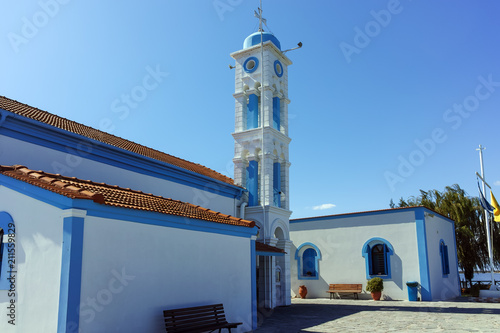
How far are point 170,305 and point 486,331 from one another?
778 centimetres

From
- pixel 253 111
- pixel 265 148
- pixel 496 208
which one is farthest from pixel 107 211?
pixel 496 208

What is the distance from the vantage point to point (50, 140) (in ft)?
35.5

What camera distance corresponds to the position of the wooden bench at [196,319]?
26.7 feet

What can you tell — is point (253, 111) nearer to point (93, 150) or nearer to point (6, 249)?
point (93, 150)

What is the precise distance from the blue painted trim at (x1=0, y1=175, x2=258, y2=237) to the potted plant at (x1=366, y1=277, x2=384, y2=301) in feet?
40.1

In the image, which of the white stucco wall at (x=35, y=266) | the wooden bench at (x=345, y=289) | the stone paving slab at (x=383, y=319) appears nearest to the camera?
the white stucco wall at (x=35, y=266)

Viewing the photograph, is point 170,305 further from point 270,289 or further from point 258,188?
point 258,188

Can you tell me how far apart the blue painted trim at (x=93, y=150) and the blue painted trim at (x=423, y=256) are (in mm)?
Result: 9762

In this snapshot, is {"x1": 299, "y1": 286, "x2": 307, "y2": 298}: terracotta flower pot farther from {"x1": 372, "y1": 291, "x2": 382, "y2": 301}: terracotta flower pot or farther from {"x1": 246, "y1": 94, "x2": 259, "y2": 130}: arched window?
{"x1": 246, "y1": 94, "x2": 259, "y2": 130}: arched window

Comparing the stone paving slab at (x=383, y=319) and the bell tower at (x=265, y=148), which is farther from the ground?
the bell tower at (x=265, y=148)

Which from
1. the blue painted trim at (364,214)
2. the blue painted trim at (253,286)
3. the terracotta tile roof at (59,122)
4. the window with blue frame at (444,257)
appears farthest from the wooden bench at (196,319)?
the window with blue frame at (444,257)

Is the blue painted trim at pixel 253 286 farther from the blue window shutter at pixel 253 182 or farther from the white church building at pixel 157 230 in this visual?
the blue window shutter at pixel 253 182

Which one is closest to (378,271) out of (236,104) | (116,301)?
(236,104)

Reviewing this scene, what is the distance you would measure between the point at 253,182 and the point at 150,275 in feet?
34.4
